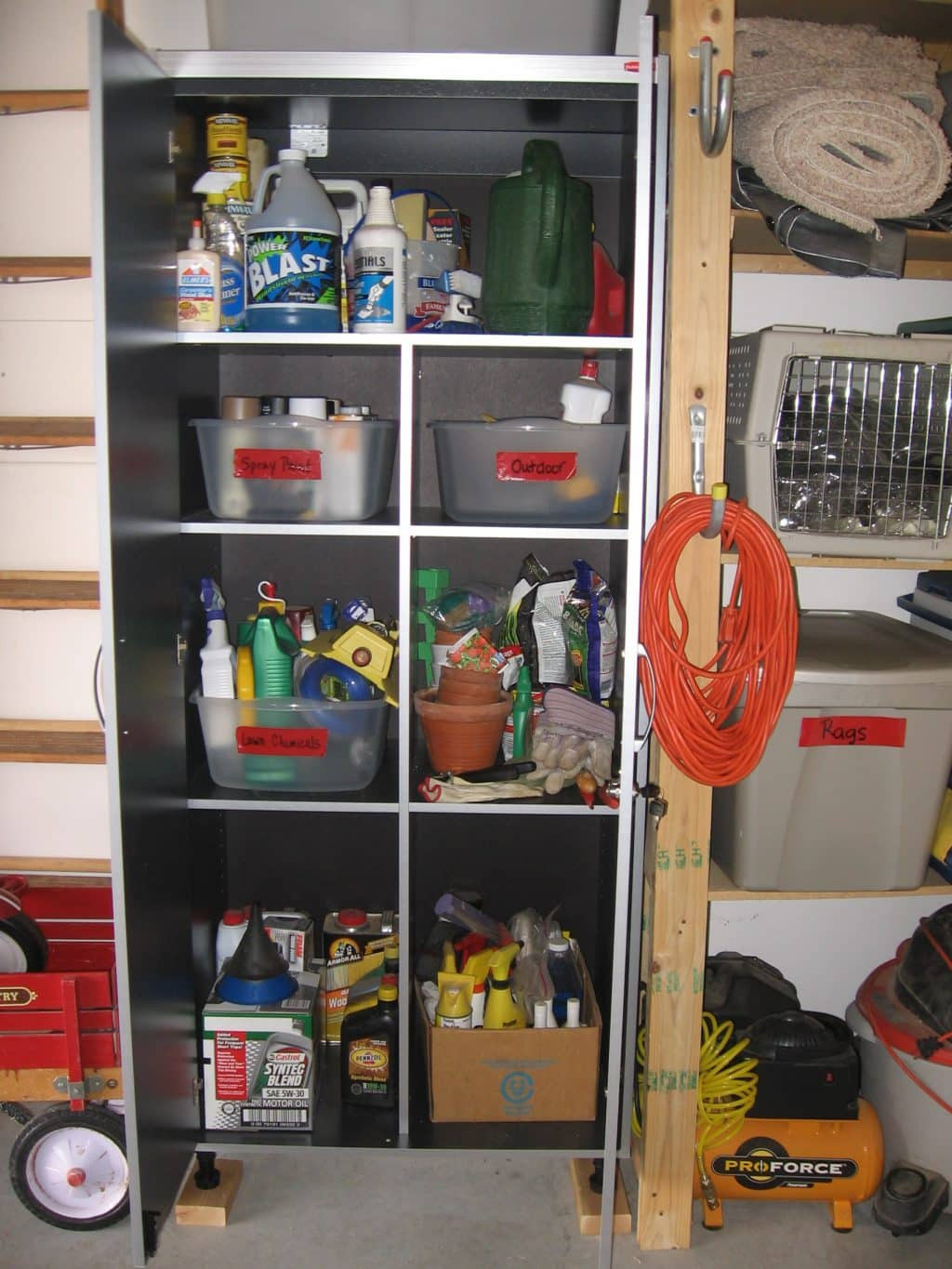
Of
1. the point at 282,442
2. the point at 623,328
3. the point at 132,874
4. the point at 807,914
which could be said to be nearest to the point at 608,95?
the point at 623,328

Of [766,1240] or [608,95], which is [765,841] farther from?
[608,95]

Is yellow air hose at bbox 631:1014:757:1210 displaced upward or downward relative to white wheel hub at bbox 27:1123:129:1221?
upward

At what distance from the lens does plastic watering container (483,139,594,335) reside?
169 centimetres

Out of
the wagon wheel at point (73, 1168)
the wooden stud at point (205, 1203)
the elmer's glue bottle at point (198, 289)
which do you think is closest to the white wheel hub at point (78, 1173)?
the wagon wheel at point (73, 1168)

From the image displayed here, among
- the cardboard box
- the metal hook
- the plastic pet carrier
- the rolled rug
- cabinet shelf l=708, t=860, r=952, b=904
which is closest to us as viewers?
the metal hook

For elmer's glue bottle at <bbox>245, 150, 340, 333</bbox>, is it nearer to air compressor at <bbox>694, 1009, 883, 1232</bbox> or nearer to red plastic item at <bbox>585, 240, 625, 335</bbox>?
red plastic item at <bbox>585, 240, 625, 335</bbox>

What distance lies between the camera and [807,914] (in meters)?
2.35

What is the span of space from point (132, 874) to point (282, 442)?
736mm

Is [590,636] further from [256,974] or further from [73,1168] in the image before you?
[73,1168]

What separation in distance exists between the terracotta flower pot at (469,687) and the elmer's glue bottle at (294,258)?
25.1 inches

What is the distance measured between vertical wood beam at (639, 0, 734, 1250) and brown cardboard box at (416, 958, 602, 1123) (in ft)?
0.43

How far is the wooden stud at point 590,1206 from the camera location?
1.91 m

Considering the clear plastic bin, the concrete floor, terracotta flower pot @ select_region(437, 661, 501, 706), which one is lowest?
the concrete floor

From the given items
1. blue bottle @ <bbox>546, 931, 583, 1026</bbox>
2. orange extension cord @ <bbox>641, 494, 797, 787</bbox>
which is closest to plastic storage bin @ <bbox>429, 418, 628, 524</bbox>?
orange extension cord @ <bbox>641, 494, 797, 787</bbox>
